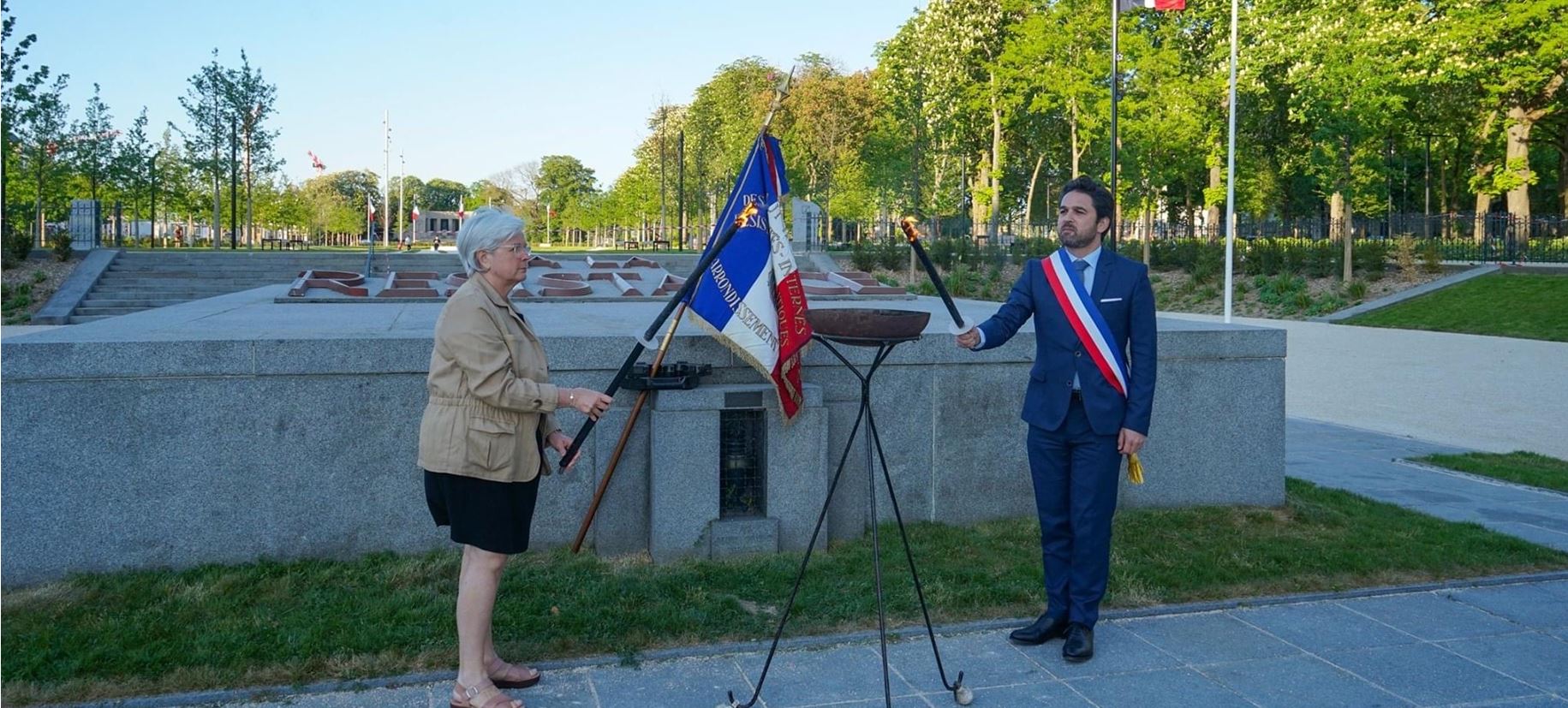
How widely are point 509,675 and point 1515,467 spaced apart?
9087 mm

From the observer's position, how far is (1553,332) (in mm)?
22906

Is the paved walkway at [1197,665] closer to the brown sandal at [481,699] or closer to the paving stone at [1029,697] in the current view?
the paving stone at [1029,697]

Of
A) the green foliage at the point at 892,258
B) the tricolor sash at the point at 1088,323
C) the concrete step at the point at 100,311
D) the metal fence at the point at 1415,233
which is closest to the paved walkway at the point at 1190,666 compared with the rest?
the tricolor sash at the point at 1088,323

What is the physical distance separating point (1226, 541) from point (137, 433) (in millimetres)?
5900

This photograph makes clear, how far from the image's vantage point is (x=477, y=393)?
13.4ft

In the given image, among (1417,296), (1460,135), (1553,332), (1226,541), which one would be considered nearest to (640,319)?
(1226,541)

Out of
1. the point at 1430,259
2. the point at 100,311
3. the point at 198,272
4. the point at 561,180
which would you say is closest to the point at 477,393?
the point at 100,311

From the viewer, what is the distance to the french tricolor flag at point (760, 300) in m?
6.07

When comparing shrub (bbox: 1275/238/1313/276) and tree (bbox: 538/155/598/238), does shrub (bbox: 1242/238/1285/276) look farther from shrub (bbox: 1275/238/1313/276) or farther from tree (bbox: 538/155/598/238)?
tree (bbox: 538/155/598/238)

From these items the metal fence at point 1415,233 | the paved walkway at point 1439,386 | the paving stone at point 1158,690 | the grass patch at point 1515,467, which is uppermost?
the metal fence at point 1415,233

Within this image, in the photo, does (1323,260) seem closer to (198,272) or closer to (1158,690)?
(198,272)

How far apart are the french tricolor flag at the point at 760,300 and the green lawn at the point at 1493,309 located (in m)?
21.5

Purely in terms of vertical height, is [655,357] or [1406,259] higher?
[1406,259]

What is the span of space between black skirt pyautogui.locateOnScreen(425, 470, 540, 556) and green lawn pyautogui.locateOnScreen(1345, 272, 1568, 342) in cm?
2354
